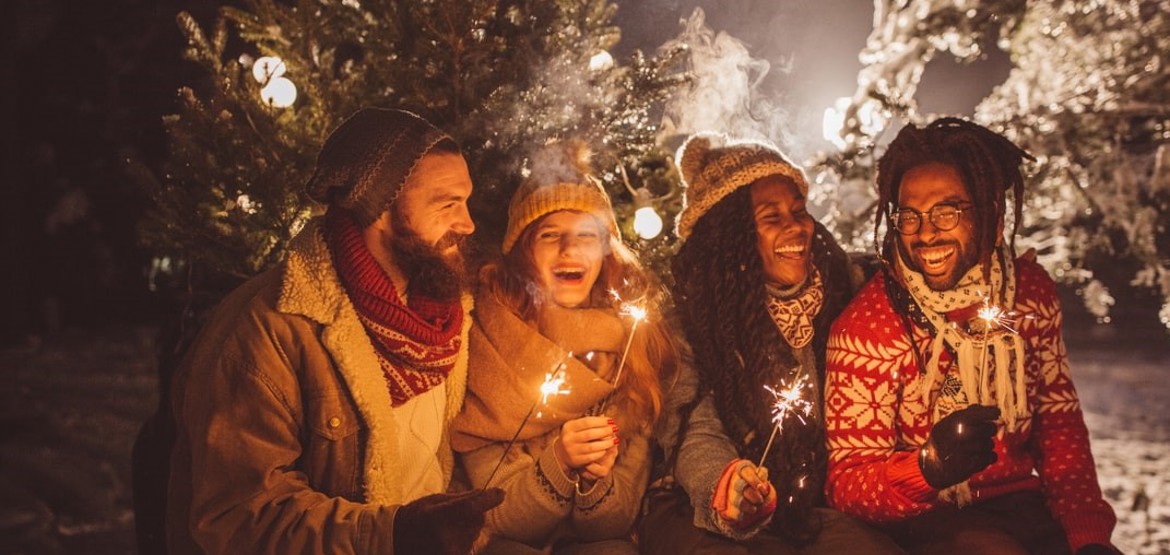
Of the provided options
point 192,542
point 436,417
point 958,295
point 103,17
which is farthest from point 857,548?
point 103,17

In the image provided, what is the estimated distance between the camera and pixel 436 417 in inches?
132

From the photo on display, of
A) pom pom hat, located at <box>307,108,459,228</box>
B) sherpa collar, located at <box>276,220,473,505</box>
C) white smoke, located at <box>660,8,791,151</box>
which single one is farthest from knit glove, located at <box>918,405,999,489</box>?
white smoke, located at <box>660,8,791,151</box>

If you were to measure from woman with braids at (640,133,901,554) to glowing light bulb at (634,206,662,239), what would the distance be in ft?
1.61

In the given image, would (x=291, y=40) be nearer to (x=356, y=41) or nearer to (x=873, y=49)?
(x=356, y=41)

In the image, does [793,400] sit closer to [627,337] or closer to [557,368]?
[627,337]

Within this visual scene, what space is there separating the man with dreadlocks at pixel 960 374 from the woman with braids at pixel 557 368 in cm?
91

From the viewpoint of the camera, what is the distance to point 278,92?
4.19 m

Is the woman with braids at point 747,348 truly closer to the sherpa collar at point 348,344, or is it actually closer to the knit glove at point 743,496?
the knit glove at point 743,496

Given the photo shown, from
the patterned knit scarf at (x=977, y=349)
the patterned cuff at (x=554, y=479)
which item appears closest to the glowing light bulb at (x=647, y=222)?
the patterned knit scarf at (x=977, y=349)

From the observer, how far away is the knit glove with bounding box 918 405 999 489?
2844 millimetres

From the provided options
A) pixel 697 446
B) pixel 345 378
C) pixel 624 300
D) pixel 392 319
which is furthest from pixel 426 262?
pixel 697 446

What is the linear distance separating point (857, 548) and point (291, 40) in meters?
3.94

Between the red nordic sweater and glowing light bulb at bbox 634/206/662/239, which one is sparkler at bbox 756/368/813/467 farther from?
glowing light bulb at bbox 634/206/662/239

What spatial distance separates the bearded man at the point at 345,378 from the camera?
105 inches
